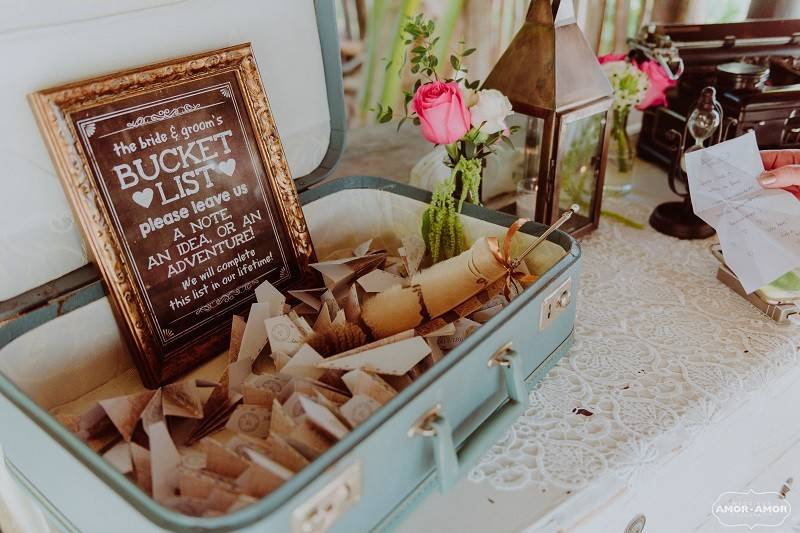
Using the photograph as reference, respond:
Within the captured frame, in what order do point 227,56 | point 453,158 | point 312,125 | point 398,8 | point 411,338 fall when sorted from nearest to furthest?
point 411,338, point 227,56, point 453,158, point 312,125, point 398,8

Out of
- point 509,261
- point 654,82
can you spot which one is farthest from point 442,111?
point 654,82

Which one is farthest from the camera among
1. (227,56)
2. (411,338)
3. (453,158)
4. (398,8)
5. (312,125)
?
(398,8)

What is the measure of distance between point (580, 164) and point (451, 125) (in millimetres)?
416

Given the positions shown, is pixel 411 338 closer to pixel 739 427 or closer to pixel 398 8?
pixel 739 427

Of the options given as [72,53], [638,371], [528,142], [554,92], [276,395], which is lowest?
[638,371]

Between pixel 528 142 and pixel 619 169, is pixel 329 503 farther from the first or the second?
pixel 619 169

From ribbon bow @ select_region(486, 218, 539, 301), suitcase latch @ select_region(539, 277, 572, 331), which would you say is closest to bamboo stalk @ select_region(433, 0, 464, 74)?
ribbon bow @ select_region(486, 218, 539, 301)

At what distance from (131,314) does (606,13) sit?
1423 millimetres

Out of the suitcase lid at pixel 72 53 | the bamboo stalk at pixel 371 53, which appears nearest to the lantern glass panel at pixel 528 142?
the suitcase lid at pixel 72 53

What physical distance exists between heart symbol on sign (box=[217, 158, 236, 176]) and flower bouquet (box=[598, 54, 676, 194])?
0.77 m

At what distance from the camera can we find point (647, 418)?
2.83 feet

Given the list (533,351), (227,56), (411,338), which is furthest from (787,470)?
(227,56)

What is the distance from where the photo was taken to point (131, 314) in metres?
0.85

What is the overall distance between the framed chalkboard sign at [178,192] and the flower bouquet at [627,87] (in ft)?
2.38
